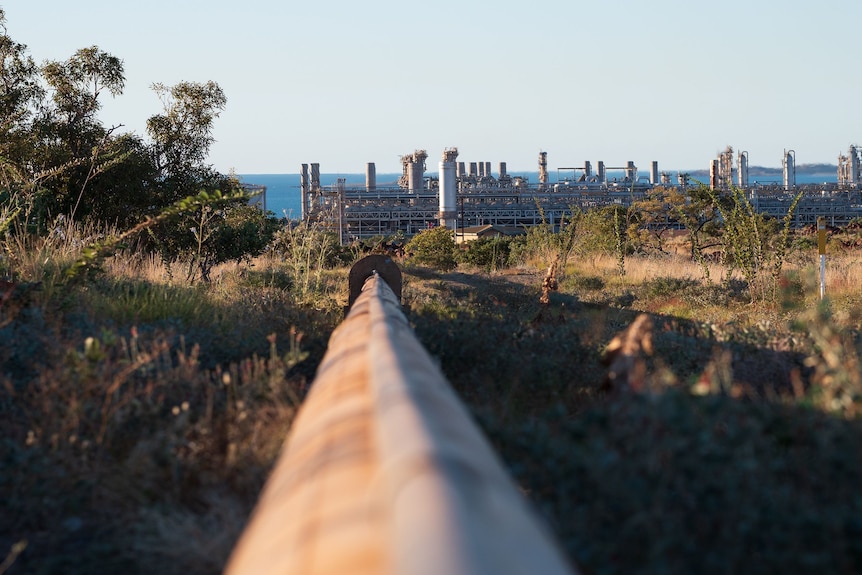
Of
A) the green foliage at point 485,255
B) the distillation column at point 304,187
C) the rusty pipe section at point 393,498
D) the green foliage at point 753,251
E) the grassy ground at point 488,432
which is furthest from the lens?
the distillation column at point 304,187

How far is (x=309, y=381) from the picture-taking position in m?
6.47

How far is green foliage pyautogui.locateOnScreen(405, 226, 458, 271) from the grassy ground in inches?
714

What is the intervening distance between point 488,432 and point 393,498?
167 cm

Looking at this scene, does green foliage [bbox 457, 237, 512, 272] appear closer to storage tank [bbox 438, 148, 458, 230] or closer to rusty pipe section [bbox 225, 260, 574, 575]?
rusty pipe section [bbox 225, 260, 574, 575]

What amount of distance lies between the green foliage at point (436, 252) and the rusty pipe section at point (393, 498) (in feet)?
78.3

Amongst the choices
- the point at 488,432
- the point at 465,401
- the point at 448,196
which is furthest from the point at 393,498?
the point at 448,196

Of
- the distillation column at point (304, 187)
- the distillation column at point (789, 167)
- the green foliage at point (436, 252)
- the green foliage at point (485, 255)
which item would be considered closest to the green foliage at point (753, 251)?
the green foliage at point (436, 252)

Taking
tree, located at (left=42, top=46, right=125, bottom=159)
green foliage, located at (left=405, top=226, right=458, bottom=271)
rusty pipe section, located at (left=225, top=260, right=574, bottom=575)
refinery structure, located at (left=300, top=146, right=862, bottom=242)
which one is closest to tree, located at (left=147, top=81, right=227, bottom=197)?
tree, located at (left=42, top=46, right=125, bottom=159)

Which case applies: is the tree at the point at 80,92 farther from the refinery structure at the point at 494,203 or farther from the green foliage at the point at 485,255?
the refinery structure at the point at 494,203

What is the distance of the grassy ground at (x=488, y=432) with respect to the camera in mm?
2943

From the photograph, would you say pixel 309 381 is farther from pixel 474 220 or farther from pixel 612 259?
pixel 474 220

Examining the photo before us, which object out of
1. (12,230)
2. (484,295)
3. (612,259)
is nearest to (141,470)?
(12,230)

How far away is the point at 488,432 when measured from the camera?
3.98 meters

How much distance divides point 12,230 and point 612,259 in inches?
737
